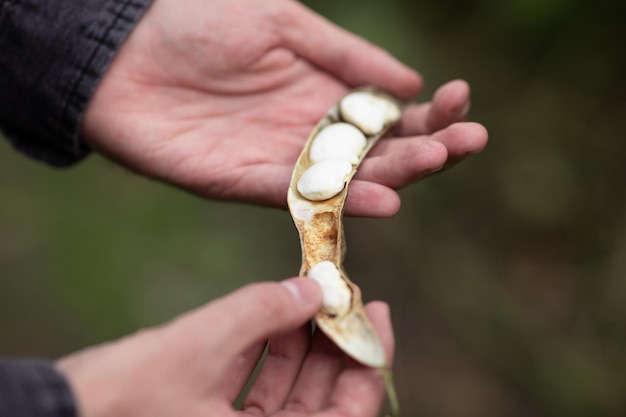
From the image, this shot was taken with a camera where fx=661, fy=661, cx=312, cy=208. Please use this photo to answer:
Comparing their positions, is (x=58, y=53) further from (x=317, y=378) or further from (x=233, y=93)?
(x=317, y=378)

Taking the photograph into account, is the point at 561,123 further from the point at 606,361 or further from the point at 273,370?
the point at 273,370

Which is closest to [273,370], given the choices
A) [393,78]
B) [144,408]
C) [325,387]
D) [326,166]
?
[325,387]

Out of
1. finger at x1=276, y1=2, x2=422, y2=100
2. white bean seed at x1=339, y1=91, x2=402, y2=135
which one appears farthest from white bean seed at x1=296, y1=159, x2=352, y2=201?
finger at x1=276, y1=2, x2=422, y2=100

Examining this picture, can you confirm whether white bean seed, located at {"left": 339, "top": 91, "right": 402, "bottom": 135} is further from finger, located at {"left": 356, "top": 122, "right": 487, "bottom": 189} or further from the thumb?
the thumb

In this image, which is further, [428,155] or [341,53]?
[341,53]

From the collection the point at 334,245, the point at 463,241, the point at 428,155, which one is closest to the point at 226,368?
the point at 334,245

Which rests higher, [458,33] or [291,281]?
[458,33]
